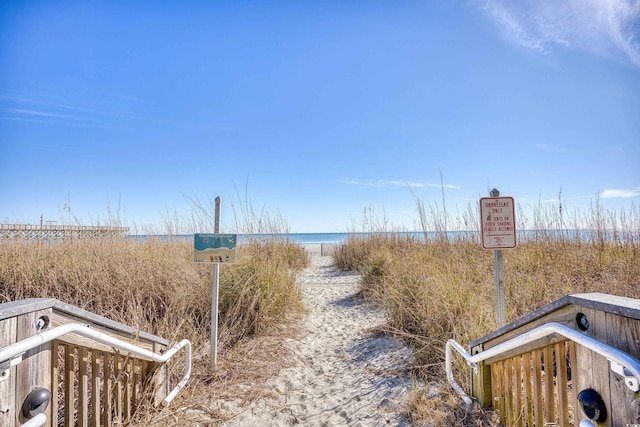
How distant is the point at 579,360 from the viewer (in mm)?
1216

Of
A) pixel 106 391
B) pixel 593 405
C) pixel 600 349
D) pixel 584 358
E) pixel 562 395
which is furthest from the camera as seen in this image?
pixel 106 391

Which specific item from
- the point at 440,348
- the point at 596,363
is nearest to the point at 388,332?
the point at 440,348

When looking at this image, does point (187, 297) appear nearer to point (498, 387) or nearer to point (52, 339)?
point (52, 339)

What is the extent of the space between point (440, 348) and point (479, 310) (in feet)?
1.80

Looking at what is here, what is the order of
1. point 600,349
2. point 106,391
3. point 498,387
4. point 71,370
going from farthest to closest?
point 498,387 → point 106,391 → point 71,370 → point 600,349

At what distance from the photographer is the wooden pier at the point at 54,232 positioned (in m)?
5.55

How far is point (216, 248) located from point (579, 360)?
274 centimetres

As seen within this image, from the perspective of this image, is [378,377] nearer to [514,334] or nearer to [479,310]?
[479,310]

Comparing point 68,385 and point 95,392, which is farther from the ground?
point 68,385

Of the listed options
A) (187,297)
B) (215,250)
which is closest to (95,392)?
(215,250)

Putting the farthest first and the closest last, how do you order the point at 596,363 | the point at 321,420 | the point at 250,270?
the point at 250,270 < the point at 321,420 < the point at 596,363

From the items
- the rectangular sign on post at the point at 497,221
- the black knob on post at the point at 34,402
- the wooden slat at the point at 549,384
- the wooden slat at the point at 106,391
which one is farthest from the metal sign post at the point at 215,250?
the wooden slat at the point at 549,384

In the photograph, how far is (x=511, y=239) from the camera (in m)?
2.35

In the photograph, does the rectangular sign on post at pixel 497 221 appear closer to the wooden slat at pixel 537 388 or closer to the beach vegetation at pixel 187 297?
the wooden slat at pixel 537 388
